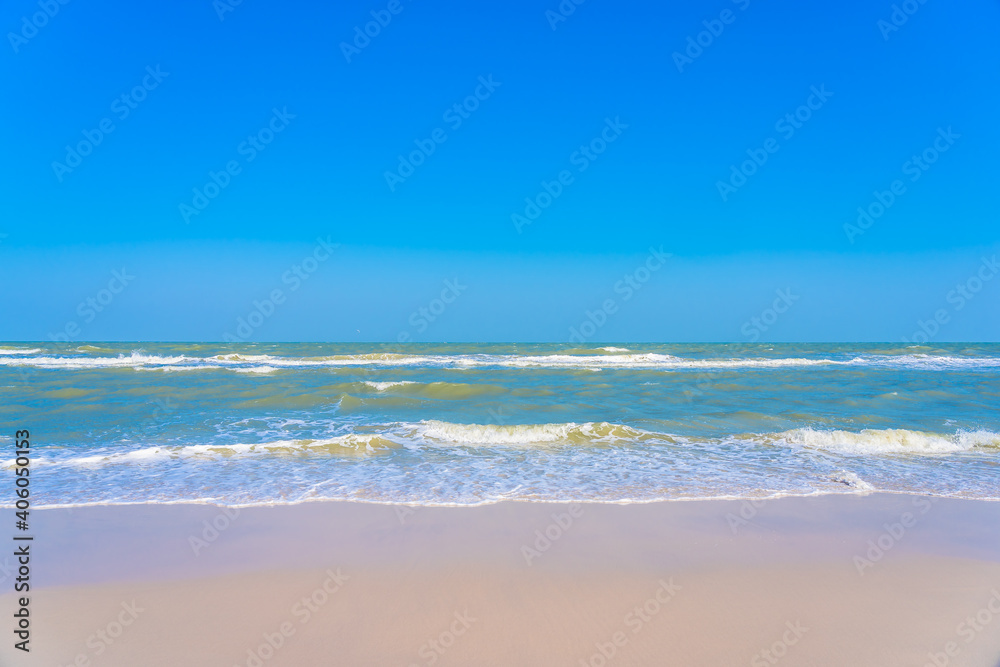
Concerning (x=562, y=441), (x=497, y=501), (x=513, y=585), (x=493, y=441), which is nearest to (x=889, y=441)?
(x=562, y=441)

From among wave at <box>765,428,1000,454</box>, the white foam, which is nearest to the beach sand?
wave at <box>765,428,1000,454</box>

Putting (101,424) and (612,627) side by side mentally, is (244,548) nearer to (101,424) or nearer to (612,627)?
(612,627)

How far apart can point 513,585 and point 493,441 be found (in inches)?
223

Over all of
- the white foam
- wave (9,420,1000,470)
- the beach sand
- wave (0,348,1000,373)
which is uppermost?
wave (0,348,1000,373)

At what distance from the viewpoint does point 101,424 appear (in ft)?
35.4

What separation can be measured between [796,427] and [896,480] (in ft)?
12.8

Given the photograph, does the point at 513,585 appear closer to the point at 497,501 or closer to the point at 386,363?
the point at 497,501

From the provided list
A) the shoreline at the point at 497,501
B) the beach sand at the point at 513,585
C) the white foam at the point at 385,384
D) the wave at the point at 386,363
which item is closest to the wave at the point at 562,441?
the shoreline at the point at 497,501

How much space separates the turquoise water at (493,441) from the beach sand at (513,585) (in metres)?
0.74

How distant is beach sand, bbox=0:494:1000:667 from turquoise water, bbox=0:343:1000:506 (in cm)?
74

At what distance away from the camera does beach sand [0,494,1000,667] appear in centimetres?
324

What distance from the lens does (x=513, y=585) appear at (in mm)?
4066

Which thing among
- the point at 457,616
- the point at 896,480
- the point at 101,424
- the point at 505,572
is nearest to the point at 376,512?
the point at 505,572

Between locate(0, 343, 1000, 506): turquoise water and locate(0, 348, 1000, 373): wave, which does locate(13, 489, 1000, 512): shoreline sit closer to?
locate(0, 343, 1000, 506): turquoise water
